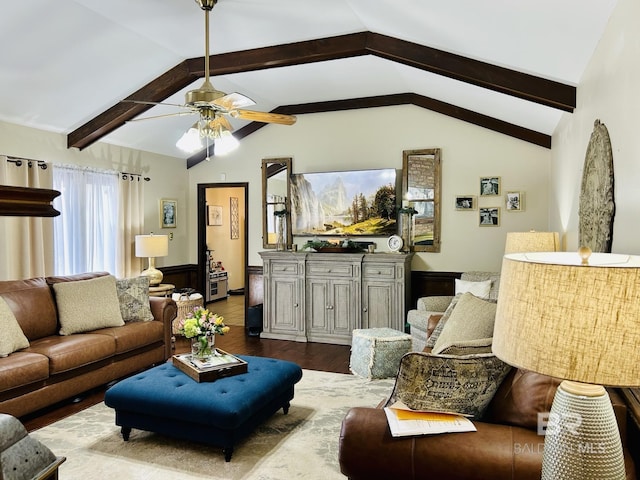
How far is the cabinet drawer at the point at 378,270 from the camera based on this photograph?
557 centimetres

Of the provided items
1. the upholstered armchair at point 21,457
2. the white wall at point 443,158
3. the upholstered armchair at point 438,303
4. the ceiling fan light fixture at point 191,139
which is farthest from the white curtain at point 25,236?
the upholstered armchair at point 438,303

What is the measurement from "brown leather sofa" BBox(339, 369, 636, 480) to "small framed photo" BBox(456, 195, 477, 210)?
3924mm

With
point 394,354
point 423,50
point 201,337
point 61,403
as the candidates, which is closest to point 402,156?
point 423,50

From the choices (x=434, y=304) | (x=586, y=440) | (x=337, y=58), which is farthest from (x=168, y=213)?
Answer: (x=586, y=440)

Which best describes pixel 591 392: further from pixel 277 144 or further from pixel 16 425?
pixel 277 144

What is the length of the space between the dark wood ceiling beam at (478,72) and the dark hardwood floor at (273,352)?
2905 mm

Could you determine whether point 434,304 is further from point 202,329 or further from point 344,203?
point 202,329

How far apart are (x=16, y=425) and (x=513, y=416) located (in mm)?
1839

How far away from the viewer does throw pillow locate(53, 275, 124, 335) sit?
14.1 ft

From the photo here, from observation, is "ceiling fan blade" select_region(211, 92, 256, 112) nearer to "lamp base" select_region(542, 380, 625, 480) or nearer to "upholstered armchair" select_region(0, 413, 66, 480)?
"upholstered armchair" select_region(0, 413, 66, 480)

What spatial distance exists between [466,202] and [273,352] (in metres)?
2.87

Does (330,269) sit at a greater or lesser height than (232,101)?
lesser

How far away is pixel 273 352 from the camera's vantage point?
5477mm

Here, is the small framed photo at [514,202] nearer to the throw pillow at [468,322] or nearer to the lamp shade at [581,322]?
the throw pillow at [468,322]
